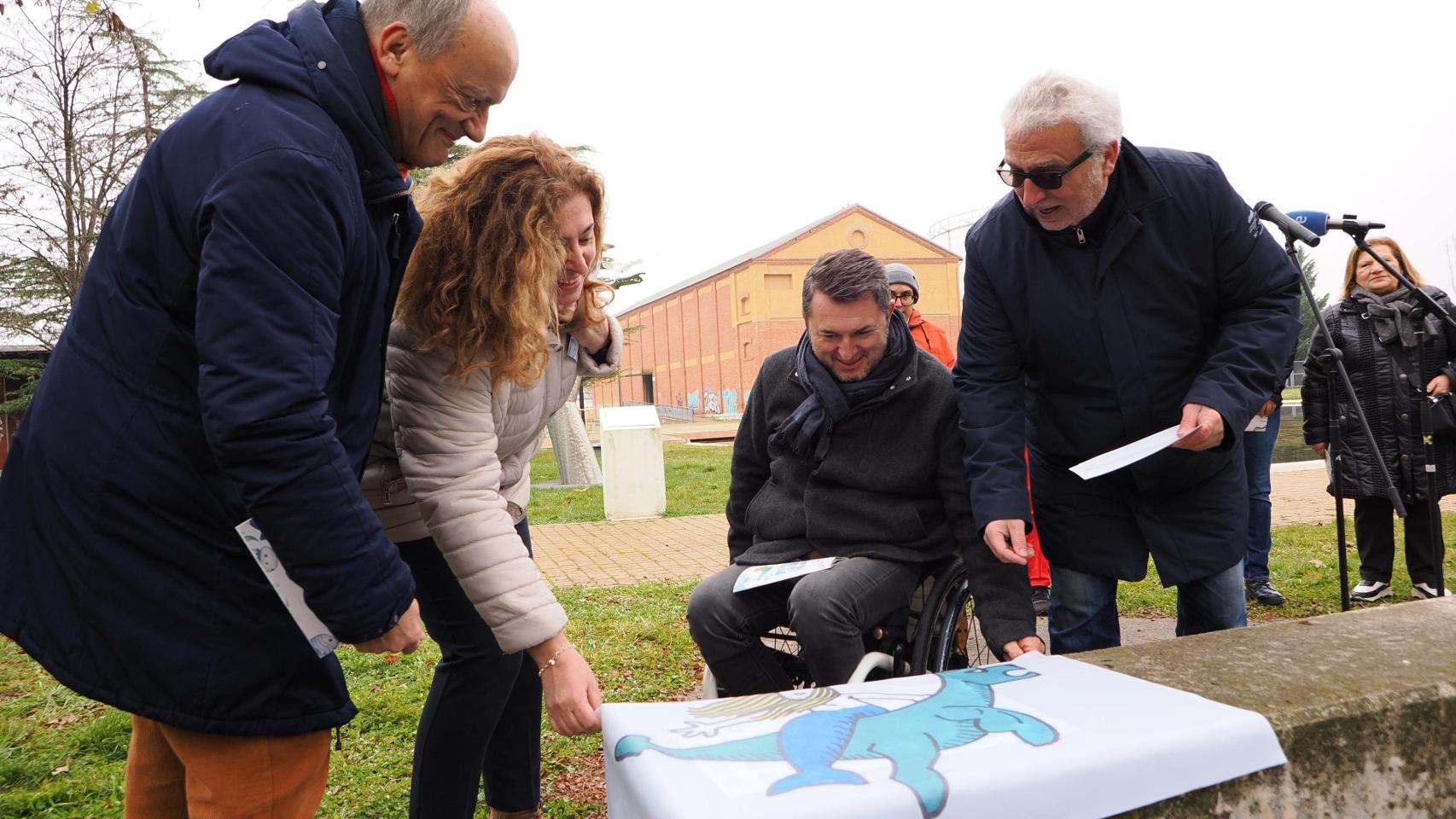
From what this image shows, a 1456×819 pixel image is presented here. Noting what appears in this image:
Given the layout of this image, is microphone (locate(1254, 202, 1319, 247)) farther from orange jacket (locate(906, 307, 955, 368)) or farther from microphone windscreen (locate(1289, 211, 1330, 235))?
orange jacket (locate(906, 307, 955, 368))

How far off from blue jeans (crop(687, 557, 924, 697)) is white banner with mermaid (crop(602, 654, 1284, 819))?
698 mm

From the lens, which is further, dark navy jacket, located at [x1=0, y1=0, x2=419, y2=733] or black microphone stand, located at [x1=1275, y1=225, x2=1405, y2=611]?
black microphone stand, located at [x1=1275, y1=225, x2=1405, y2=611]

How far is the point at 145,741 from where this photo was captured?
170 cm

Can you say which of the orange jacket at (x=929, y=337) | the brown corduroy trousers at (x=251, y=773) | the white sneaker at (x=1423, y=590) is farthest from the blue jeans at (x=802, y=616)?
the white sneaker at (x=1423, y=590)

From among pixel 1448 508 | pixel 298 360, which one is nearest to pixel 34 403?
pixel 298 360

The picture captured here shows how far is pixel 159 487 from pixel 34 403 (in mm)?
267

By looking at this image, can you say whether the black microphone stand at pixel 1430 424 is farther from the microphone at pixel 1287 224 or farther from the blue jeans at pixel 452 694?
the blue jeans at pixel 452 694

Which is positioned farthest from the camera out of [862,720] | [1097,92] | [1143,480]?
[1143,480]

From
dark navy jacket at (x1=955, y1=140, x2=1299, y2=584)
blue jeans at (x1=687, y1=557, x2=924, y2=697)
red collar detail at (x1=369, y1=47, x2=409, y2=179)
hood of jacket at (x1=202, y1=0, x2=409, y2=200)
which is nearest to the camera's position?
hood of jacket at (x1=202, y1=0, x2=409, y2=200)

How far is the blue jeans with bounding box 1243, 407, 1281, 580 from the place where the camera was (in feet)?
17.2

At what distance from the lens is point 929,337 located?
19.0 ft

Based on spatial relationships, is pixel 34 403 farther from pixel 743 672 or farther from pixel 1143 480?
pixel 1143 480

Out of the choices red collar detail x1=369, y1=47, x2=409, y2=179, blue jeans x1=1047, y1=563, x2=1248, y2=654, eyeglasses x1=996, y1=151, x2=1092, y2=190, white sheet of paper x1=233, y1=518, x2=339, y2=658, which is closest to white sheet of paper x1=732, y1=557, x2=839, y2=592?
blue jeans x1=1047, y1=563, x2=1248, y2=654

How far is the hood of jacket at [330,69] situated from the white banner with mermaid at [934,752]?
3.26 feet
